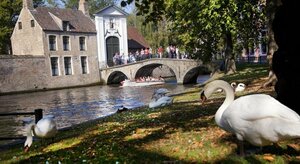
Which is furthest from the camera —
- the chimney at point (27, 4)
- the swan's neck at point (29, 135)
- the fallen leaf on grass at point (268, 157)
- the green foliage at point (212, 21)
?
the chimney at point (27, 4)

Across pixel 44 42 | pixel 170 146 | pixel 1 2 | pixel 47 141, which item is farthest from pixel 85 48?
pixel 170 146

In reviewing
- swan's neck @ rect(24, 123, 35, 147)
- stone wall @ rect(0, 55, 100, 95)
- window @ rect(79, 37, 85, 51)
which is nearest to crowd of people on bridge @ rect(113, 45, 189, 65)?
window @ rect(79, 37, 85, 51)

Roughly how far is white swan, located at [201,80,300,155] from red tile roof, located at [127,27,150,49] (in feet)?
223

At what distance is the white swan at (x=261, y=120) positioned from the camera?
16.3 ft

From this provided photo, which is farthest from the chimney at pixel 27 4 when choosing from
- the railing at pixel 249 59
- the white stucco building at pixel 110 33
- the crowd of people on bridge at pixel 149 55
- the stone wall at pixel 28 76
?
the railing at pixel 249 59

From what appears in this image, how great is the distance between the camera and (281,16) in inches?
280

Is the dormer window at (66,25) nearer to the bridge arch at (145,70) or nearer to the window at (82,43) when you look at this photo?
the window at (82,43)

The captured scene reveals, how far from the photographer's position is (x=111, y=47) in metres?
66.1

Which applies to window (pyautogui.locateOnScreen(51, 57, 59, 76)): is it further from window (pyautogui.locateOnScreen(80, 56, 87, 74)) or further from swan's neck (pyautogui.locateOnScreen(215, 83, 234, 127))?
swan's neck (pyautogui.locateOnScreen(215, 83, 234, 127))

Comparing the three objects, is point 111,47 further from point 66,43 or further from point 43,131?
point 43,131

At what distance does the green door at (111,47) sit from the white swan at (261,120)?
5986 cm

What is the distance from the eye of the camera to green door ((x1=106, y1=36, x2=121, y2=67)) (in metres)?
65.4

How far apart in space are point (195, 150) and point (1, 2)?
5635 centimetres

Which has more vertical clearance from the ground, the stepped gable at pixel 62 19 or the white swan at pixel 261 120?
the stepped gable at pixel 62 19
